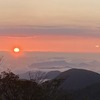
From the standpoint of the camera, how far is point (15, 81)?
36.1 metres

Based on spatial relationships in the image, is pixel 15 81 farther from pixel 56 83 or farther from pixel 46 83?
pixel 56 83

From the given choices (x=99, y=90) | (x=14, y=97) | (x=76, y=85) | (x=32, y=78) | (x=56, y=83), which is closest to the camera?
(x=14, y=97)

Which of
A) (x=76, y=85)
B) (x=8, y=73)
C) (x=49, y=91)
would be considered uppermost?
(x=8, y=73)

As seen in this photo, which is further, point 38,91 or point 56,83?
point 56,83


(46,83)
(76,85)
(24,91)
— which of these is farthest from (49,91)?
(76,85)

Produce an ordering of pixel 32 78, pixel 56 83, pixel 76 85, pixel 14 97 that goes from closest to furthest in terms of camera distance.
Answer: pixel 14 97 → pixel 32 78 → pixel 56 83 → pixel 76 85

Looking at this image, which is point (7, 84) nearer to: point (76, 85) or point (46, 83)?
point (46, 83)

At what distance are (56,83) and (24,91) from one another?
321 inches

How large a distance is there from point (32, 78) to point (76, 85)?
515 ft

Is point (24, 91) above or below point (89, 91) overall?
above

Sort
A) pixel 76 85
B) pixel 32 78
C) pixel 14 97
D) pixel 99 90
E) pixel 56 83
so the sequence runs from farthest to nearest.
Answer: pixel 76 85
pixel 99 90
pixel 56 83
pixel 32 78
pixel 14 97

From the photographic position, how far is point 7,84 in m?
36.4

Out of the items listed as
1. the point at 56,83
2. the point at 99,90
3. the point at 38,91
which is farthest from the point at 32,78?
the point at 99,90

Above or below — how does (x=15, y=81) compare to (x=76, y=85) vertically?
above
